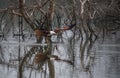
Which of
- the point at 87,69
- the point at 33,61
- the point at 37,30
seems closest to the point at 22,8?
the point at 37,30

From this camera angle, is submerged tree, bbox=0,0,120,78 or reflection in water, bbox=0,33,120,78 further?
submerged tree, bbox=0,0,120,78

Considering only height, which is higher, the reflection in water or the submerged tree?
the submerged tree

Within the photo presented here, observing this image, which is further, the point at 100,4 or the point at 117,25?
the point at 117,25

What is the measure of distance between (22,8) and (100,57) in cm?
557

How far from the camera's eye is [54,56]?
20.7 meters

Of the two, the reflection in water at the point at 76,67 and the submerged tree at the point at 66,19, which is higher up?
the submerged tree at the point at 66,19

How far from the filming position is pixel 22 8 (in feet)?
78.2

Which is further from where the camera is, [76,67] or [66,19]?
[66,19]

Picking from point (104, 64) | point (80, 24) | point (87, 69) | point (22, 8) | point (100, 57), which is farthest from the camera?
point (80, 24)

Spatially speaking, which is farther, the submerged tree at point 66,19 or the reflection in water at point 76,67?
the submerged tree at point 66,19

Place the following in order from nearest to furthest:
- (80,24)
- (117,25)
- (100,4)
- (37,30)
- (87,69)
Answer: (87,69) → (37,30) → (80,24) → (100,4) → (117,25)

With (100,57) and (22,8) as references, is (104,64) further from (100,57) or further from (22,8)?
(22,8)

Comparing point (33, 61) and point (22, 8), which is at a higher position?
point (22, 8)

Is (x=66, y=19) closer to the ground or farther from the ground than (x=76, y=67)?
farther from the ground
